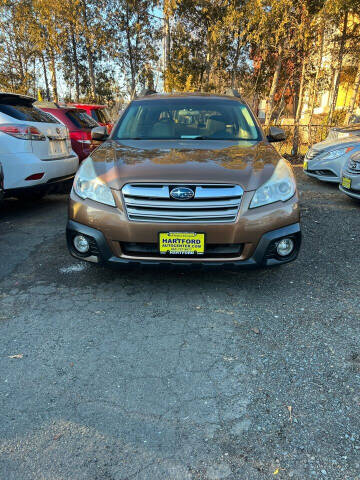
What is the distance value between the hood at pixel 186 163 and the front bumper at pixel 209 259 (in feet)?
1.37

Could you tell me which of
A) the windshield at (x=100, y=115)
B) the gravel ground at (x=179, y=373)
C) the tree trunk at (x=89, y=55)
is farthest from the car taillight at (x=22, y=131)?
the tree trunk at (x=89, y=55)

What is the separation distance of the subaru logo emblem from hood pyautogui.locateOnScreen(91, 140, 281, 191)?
0.06m

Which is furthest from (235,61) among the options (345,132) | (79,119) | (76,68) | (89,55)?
(79,119)

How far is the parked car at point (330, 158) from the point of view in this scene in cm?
723

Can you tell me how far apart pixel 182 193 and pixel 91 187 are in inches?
30.9

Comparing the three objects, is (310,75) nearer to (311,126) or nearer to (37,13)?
(311,126)

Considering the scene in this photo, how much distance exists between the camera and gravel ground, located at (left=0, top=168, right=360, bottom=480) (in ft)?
5.50

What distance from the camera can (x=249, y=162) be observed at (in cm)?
316

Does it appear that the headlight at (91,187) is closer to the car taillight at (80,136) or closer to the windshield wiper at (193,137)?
the windshield wiper at (193,137)

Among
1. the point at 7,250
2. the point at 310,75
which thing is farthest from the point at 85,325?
the point at 310,75

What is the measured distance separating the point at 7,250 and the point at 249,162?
2873 mm

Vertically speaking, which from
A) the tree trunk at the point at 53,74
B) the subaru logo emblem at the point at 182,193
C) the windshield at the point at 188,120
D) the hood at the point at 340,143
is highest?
the tree trunk at the point at 53,74

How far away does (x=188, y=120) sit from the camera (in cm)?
421

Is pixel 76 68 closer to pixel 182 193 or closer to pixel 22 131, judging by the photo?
pixel 22 131
